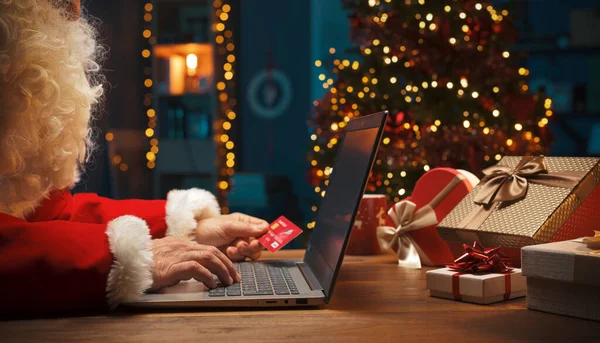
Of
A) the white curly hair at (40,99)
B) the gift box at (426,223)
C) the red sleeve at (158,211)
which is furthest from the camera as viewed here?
the red sleeve at (158,211)

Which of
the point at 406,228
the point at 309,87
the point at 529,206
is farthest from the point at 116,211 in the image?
the point at 309,87

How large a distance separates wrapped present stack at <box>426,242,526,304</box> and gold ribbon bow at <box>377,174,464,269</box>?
0.78ft

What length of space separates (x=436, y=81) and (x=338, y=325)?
8.31 feet

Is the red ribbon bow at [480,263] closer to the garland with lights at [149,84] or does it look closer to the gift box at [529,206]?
the gift box at [529,206]

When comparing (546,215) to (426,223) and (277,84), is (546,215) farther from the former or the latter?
(277,84)

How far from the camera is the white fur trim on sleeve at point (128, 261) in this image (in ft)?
2.91

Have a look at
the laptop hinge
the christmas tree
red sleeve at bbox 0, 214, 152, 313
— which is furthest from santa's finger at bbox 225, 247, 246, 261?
the christmas tree

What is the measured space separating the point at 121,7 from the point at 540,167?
428cm

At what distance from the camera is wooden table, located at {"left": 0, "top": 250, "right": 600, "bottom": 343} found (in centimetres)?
74

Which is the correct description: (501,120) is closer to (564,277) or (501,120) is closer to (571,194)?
(571,194)

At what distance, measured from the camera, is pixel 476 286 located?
91cm

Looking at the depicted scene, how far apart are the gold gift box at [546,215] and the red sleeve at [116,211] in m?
0.59

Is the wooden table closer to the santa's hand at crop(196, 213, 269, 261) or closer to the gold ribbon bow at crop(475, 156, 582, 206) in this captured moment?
the gold ribbon bow at crop(475, 156, 582, 206)

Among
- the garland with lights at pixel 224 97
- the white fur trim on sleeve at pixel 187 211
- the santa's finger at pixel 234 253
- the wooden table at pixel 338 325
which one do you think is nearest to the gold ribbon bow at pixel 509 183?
the wooden table at pixel 338 325
